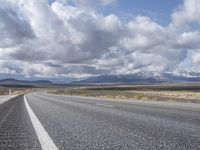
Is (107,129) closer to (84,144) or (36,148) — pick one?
(84,144)

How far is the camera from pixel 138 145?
20.2 ft

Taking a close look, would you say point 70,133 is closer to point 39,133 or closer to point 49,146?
point 39,133

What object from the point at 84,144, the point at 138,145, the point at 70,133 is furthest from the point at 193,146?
the point at 70,133

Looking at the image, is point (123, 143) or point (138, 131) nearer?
point (123, 143)

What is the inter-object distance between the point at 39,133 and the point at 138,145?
2934 mm

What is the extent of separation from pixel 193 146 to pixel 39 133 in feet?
12.6

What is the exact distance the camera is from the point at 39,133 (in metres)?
8.05

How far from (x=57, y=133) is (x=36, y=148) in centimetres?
198

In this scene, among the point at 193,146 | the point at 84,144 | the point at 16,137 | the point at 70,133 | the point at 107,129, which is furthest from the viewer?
the point at 107,129

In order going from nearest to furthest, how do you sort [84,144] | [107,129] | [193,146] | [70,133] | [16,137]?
[193,146] < [84,144] < [16,137] < [70,133] < [107,129]

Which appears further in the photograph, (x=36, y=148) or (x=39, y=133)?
(x=39, y=133)

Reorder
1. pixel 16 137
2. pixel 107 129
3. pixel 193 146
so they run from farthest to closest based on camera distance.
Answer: pixel 107 129 < pixel 16 137 < pixel 193 146

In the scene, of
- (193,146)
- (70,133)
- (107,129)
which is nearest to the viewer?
(193,146)

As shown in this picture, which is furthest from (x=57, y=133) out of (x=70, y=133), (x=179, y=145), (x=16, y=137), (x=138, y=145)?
(x=179, y=145)
